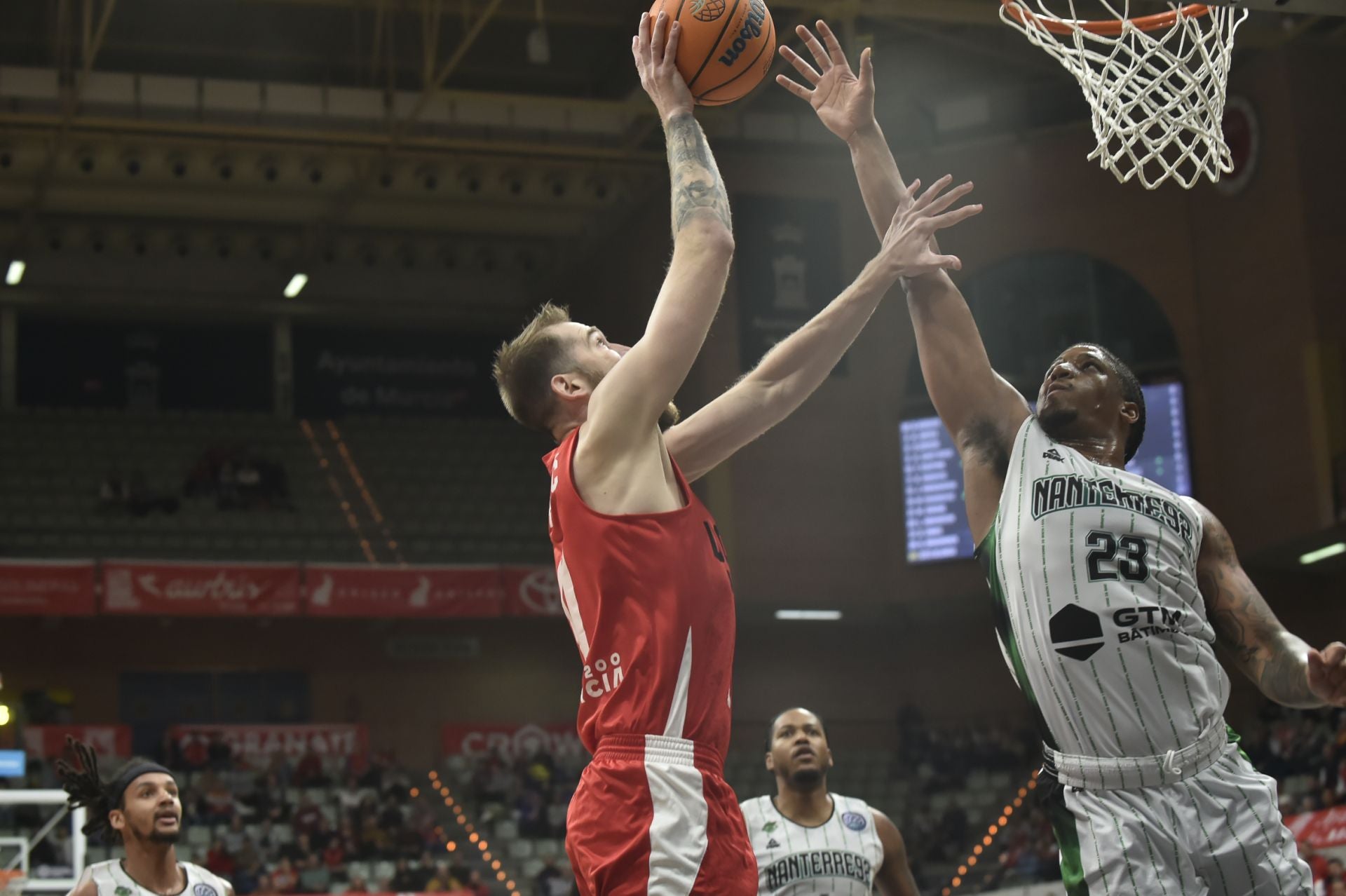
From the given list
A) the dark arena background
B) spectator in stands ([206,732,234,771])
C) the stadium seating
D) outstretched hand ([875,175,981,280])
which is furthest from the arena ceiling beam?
outstretched hand ([875,175,981,280])

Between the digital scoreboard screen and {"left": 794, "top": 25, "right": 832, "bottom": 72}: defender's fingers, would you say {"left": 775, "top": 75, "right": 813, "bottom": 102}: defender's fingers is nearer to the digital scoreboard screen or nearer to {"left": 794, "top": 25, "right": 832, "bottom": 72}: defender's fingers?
{"left": 794, "top": 25, "right": 832, "bottom": 72}: defender's fingers

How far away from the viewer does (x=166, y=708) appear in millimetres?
21609

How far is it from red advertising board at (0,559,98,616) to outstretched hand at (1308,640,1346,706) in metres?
17.7

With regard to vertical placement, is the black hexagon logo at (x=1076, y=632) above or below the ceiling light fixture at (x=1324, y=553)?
below

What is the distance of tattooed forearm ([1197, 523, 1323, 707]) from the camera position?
3.80m

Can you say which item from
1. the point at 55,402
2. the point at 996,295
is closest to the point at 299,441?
the point at 55,402

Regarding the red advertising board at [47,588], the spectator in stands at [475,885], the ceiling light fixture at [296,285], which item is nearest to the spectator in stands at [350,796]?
the spectator in stands at [475,885]

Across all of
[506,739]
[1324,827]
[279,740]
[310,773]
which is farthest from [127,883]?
[506,739]

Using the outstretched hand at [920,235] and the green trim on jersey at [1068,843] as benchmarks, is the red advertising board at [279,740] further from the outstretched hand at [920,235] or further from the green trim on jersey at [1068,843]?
the green trim on jersey at [1068,843]

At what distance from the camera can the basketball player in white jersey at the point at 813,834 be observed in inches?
277

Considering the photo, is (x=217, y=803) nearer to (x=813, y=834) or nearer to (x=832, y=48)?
(x=813, y=834)

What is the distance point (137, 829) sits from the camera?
21.7 feet

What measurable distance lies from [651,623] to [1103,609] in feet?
3.91

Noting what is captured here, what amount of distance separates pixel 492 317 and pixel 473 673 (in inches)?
251
